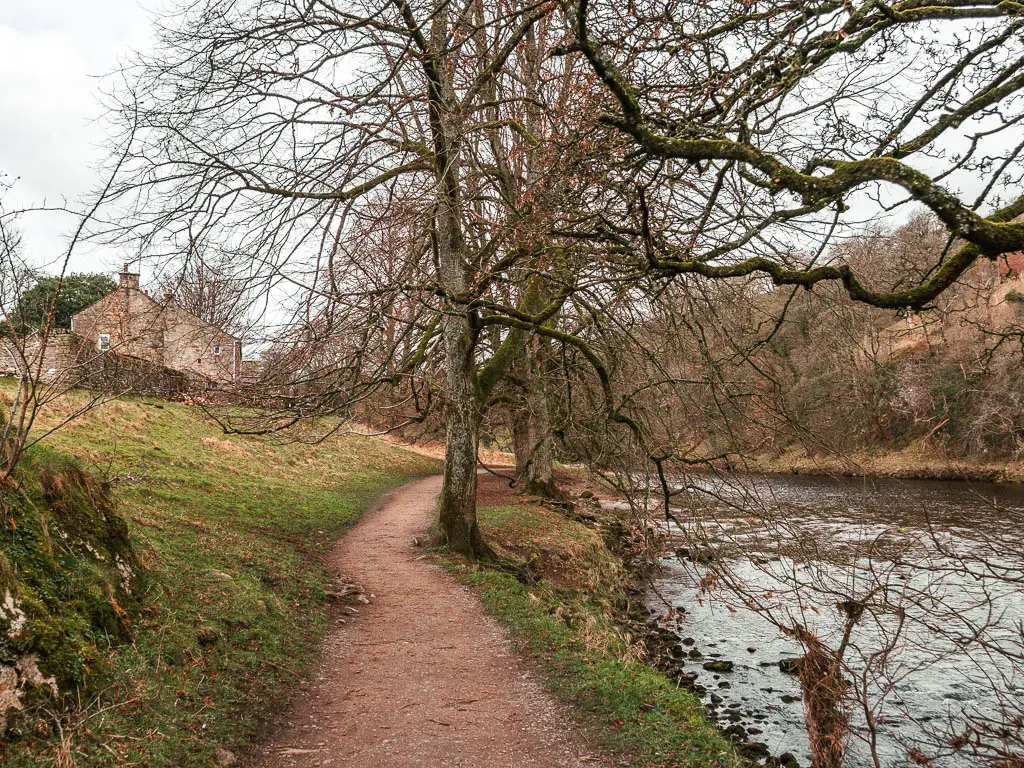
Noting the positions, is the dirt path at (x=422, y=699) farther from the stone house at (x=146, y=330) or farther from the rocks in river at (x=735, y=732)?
the stone house at (x=146, y=330)

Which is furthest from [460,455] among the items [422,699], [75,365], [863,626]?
[75,365]

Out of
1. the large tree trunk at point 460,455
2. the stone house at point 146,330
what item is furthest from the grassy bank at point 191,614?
the large tree trunk at point 460,455

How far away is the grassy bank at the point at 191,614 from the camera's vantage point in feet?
12.5

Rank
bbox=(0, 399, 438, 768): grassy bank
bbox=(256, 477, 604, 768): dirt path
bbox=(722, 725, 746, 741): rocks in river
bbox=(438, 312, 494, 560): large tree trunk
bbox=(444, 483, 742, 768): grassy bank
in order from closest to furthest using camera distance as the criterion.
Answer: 1. bbox=(0, 399, 438, 768): grassy bank
2. bbox=(256, 477, 604, 768): dirt path
3. bbox=(444, 483, 742, 768): grassy bank
4. bbox=(722, 725, 746, 741): rocks in river
5. bbox=(438, 312, 494, 560): large tree trunk

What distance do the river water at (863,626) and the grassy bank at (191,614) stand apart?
382cm

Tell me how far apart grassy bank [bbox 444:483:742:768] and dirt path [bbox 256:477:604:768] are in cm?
29

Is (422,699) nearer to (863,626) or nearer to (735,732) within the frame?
(735,732)

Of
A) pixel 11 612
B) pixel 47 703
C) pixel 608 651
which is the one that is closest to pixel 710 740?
pixel 608 651

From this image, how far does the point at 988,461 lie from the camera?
26359 millimetres

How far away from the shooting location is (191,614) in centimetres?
588

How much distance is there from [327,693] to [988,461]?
1167 inches

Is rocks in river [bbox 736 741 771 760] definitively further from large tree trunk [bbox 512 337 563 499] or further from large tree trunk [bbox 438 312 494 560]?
large tree trunk [bbox 512 337 563 499]

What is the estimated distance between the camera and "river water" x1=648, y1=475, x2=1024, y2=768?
16.0 feet

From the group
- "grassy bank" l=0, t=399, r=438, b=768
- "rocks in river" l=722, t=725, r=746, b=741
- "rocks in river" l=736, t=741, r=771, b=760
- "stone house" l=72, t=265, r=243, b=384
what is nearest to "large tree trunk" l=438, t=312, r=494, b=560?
"grassy bank" l=0, t=399, r=438, b=768
